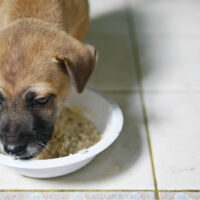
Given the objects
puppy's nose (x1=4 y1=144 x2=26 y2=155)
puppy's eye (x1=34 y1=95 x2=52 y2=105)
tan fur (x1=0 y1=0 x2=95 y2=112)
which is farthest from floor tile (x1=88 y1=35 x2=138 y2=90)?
puppy's nose (x1=4 y1=144 x2=26 y2=155)

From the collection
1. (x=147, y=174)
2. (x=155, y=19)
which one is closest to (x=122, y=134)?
(x=147, y=174)

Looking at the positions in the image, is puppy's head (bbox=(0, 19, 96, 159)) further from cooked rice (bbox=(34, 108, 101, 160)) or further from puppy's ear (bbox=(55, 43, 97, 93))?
cooked rice (bbox=(34, 108, 101, 160))

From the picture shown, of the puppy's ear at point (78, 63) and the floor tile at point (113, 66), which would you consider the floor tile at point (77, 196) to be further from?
the floor tile at point (113, 66)

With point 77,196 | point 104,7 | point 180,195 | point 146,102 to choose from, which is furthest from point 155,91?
point 104,7

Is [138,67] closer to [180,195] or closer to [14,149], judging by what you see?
[180,195]

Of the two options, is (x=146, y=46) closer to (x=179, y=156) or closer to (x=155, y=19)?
(x=155, y=19)
